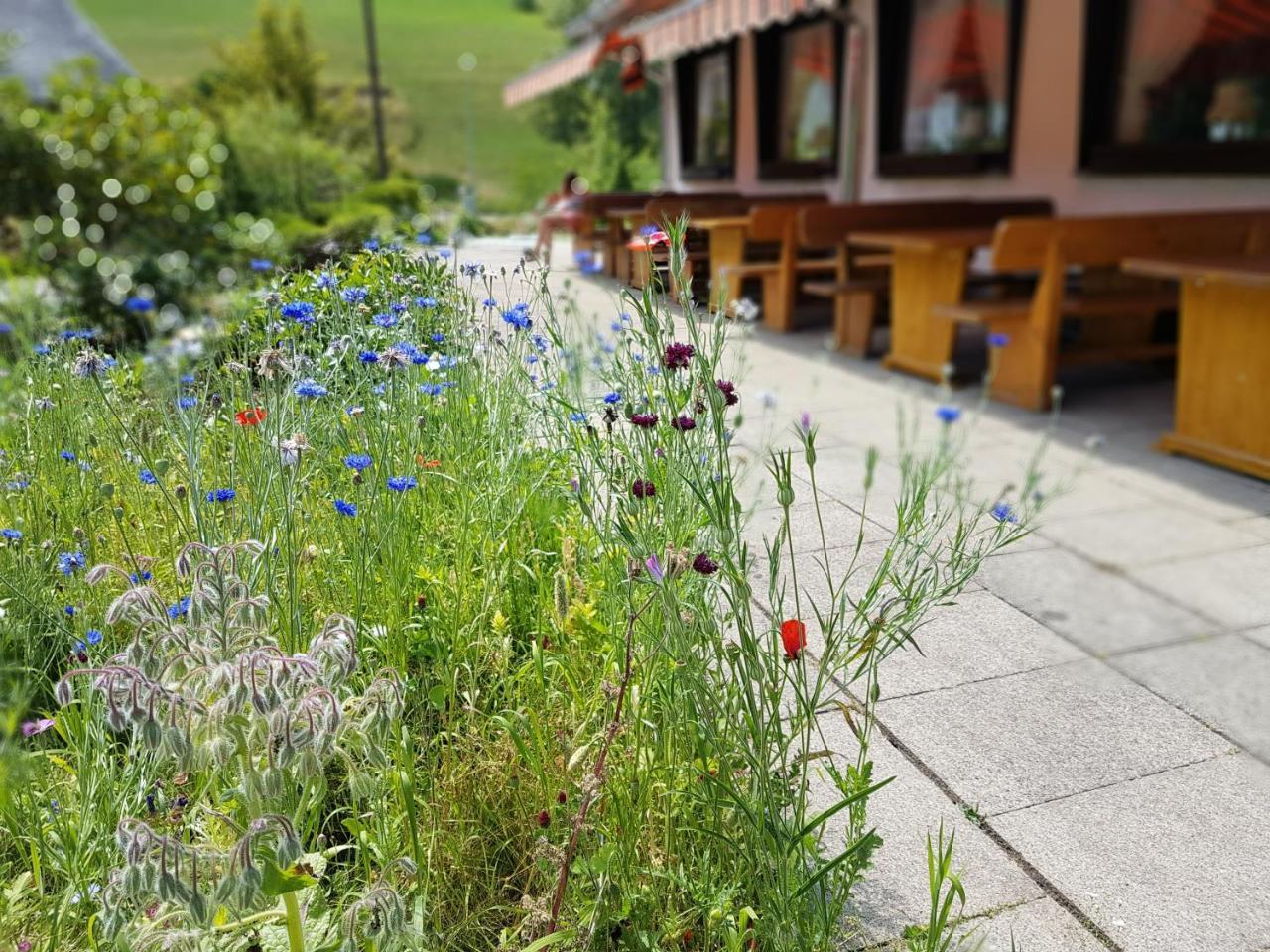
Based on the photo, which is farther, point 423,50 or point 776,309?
point 423,50

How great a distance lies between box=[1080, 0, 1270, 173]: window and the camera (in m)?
5.96

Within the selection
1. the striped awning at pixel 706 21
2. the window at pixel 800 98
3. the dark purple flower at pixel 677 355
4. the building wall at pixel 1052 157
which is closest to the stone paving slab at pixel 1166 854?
the dark purple flower at pixel 677 355

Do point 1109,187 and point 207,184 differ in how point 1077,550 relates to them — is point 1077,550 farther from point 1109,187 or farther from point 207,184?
point 207,184

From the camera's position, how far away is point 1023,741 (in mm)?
1974

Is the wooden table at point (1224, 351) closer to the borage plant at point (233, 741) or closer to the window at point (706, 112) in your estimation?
the borage plant at point (233, 741)

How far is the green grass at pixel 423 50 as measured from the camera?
62969 mm

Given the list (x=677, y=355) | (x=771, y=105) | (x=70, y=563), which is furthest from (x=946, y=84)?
(x=70, y=563)

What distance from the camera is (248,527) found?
1986 mm

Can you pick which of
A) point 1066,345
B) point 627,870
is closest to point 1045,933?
point 627,870

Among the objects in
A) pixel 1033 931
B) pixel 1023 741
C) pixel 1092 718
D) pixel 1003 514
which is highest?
pixel 1003 514

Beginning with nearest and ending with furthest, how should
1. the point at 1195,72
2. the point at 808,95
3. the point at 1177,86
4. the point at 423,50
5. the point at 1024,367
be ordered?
1. the point at 1024,367
2. the point at 1195,72
3. the point at 1177,86
4. the point at 808,95
5. the point at 423,50

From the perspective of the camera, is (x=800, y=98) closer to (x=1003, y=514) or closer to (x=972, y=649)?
(x=972, y=649)

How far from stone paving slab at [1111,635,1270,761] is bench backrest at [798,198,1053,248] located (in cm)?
564

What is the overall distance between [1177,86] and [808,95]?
4.75 m
